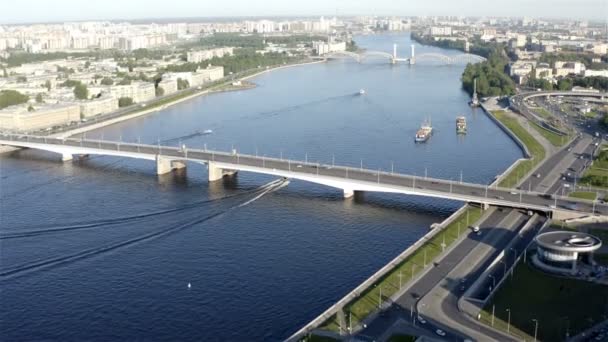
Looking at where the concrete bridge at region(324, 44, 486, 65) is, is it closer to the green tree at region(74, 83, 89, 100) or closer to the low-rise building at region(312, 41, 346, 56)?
the low-rise building at region(312, 41, 346, 56)

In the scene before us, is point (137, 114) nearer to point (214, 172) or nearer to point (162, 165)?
point (162, 165)

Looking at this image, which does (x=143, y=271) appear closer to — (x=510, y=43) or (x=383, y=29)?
(x=510, y=43)

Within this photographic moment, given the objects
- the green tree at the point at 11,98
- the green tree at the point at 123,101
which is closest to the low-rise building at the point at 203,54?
the green tree at the point at 123,101

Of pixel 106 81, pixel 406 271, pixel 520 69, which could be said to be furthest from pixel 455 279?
pixel 520 69

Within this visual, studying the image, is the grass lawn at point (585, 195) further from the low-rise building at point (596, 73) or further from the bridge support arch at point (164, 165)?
the low-rise building at point (596, 73)

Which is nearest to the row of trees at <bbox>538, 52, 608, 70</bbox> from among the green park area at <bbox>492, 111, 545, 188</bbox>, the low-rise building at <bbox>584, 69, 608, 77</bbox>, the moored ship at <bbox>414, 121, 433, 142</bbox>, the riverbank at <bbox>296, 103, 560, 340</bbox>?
the low-rise building at <bbox>584, 69, 608, 77</bbox>

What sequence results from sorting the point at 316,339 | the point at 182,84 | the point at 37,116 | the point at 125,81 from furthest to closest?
the point at 182,84 → the point at 125,81 → the point at 37,116 → the point at 316,339
